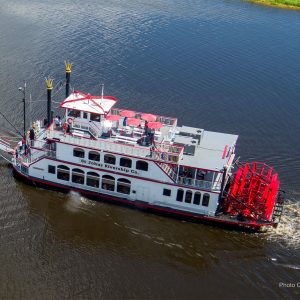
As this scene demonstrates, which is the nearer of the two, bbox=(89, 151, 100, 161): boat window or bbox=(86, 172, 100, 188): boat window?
bbox=(89, 151, 100, 161): boat window

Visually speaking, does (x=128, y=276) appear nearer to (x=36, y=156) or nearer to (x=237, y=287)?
(x=237, y=287)

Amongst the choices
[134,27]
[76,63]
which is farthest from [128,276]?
[134,27]

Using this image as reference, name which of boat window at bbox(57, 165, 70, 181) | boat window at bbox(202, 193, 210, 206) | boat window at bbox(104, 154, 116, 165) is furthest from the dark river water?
boat window at bbox(104, 154, 116, 165)

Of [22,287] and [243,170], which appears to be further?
[243,170]

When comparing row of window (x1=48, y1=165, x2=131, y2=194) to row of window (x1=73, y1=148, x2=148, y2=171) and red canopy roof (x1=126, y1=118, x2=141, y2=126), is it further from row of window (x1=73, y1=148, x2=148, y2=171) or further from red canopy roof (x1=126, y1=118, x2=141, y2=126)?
red canopy roof (x1=126, y1=118, x2=141, y2=126)

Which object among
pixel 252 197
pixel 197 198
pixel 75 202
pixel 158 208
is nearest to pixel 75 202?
pixel 75 202

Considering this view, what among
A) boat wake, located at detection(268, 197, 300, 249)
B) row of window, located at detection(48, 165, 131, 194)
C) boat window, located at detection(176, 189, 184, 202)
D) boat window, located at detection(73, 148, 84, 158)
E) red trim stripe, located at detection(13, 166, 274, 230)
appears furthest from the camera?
row of window, located at detection(48, 165, 131, 194)

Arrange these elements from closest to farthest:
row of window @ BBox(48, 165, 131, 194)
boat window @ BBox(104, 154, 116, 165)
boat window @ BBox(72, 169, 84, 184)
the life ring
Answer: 1. boat window @ BBox(104, 154, 116, 165)
2. row of window @ BBox(48, 165, 131, 194)
3. the life ring
4. boat window @ BBox(72, 169, 84, 184)
